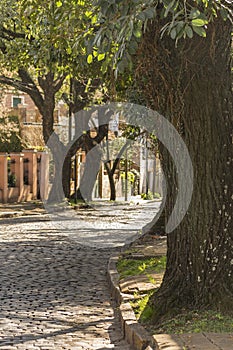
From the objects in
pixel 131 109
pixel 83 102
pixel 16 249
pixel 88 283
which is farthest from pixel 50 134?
pixel 88 283

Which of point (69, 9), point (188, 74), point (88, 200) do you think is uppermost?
point (69, 9)

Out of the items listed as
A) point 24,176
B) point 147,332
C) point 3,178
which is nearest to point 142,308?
point 147,332

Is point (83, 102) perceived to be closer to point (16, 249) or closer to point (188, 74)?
point (16, 249)

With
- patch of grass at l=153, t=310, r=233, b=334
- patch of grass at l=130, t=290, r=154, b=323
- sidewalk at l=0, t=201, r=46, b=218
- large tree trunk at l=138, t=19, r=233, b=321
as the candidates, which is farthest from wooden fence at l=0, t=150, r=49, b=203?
patch of grass at l=153, t=310, r=233, b=334

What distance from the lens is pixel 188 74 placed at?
8359 millimetres

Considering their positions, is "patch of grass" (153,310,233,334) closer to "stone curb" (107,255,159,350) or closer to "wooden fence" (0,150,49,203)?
"stone curb" (107,255,159,350)

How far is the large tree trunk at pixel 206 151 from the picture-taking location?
8.29 m

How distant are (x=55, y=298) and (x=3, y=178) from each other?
23.8 metres

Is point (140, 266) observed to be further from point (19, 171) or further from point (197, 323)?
point (19, 171)

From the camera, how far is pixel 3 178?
34.2 meters

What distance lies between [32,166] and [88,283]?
86.4 feet

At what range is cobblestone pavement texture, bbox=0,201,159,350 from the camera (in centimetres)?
838

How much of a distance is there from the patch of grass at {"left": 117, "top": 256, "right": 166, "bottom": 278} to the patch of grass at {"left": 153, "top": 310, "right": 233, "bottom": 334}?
3.62 m

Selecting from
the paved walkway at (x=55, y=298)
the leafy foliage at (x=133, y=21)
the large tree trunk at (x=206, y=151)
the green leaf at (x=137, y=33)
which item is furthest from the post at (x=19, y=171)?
the green leaf at (x=137, y=33)
